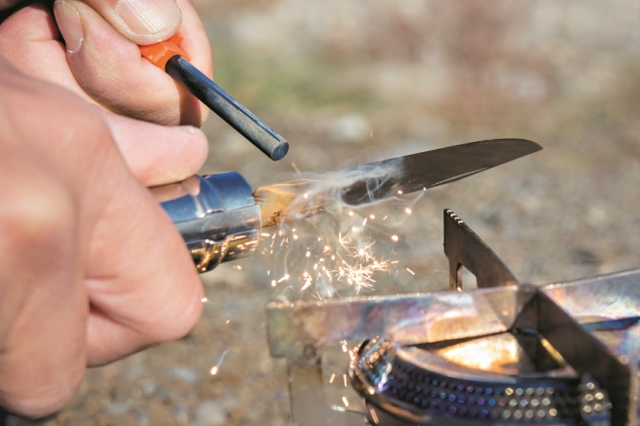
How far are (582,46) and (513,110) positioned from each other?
76 cm

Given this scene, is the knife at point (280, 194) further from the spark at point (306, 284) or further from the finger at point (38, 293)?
the spark at point (306, 284)

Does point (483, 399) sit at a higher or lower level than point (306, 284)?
higher

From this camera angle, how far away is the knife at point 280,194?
0.96 metres

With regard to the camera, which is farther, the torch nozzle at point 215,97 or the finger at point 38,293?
the torch nozzle at point 215,97

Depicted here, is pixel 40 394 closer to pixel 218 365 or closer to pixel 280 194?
pixel 280 194

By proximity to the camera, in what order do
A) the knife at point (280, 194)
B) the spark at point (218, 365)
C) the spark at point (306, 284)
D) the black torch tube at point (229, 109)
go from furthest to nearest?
the spark at point (218, 365) < the spark at point (306, 284) < the black torch tube at point (229, 109) < the knife at point (280, 194)

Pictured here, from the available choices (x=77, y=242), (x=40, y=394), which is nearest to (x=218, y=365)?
(x=40, y=394)

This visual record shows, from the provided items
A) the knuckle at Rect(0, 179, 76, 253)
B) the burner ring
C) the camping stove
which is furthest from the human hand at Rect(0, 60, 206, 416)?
the burner ring

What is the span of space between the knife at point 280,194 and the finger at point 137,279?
0.06 m

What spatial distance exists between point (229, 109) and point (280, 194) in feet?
0.56

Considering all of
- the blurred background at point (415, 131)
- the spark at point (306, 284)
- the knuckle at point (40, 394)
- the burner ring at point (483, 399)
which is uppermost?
the burner ring at point (483, 399)

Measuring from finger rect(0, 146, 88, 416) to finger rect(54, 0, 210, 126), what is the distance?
0.52 m

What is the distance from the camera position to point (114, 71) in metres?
1.21

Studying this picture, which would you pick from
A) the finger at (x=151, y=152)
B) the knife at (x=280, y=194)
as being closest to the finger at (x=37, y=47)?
the finger at (x=151, y=152)
